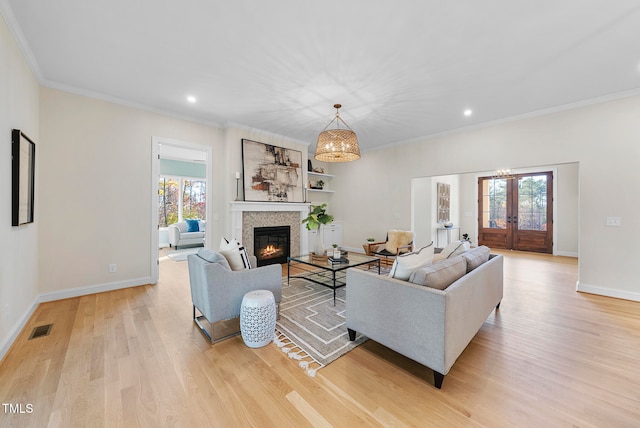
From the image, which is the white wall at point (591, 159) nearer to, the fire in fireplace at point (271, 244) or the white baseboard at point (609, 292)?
the white baseboard at point (609, 292)

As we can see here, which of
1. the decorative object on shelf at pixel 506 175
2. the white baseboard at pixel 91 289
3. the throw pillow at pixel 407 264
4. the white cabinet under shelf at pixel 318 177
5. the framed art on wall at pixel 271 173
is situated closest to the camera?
the throw pillow at pixel 407 264

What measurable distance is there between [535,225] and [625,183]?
4236 millimetres

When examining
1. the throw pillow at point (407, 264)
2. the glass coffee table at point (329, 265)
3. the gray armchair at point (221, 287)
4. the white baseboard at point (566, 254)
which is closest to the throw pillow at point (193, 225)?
the glass coffee table at point (329, 265)

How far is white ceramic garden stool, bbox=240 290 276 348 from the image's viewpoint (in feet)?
7.07

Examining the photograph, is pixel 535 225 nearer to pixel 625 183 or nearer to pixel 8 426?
pixel 625 183

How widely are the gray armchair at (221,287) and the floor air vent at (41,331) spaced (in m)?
1.33

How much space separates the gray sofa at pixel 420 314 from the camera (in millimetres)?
1633

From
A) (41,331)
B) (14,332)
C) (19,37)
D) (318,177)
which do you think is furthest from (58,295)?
(318,177)

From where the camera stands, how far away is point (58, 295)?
3.21 metres

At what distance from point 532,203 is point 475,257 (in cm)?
649

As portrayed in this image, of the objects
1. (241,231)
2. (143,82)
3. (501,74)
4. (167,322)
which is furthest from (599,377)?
(143,82)

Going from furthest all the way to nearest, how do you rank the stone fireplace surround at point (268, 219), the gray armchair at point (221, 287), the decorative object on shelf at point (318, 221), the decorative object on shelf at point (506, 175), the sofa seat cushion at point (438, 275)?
the decorative object on shelf at point (506, 175)
the stone fireplace surround at point (268, 219)
the decorative object on shelf at point (318, 221)
the gray armchair at point (221, 287)
the sofa seat cushion at point (438, 275)

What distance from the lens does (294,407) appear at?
5.06 ft

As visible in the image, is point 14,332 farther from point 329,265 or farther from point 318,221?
point 318,221
